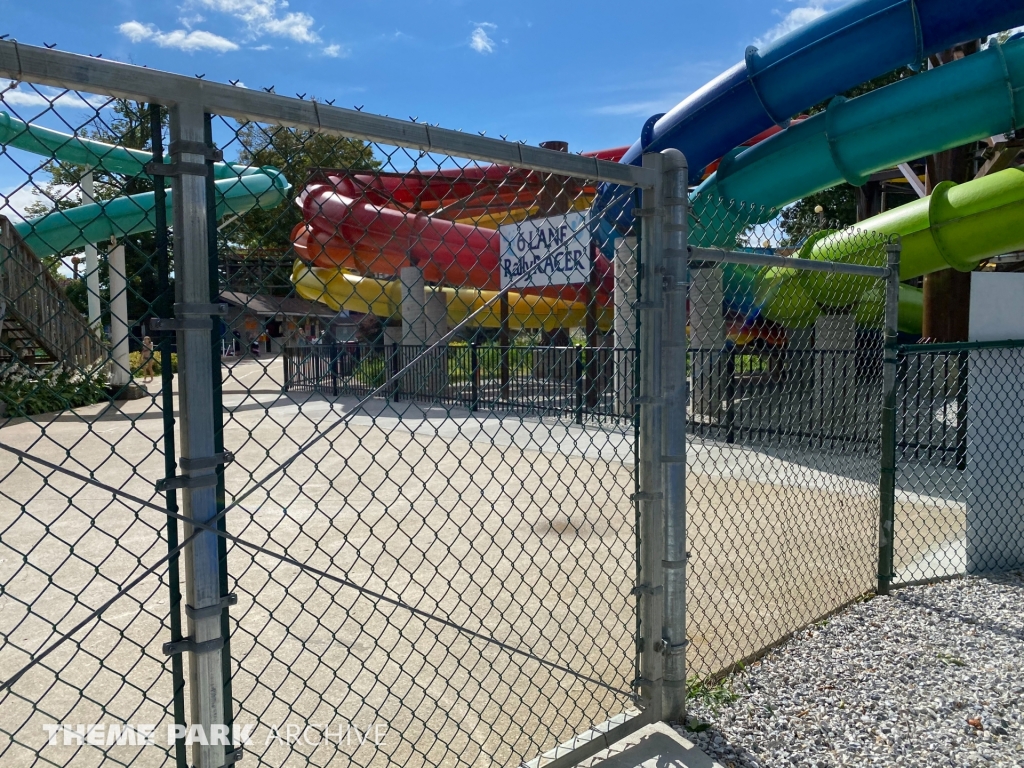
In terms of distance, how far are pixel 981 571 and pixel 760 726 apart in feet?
8.45

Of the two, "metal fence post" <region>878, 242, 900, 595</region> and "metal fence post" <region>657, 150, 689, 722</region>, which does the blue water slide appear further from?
"metal fence post" <region>657, 150, 689, 722</region>

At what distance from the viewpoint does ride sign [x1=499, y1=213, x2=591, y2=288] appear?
246 centimetres

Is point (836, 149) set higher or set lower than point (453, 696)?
higher

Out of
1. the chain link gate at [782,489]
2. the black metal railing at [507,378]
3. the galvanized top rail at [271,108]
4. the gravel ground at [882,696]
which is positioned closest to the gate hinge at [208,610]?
the galvanized top rail at [271,108]

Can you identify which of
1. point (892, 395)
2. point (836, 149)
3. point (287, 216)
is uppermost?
point (836, 149)

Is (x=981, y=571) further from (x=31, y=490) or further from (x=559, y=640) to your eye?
(x=31, y=490)

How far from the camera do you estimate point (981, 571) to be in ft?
14.8

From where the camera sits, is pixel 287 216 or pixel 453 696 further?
pixel 453 696

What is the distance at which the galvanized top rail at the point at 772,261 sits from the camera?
8.97 ft

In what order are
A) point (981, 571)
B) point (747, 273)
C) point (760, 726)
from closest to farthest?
1. point (760, 726)
2. point (981, 571)
3. point (747, 273)

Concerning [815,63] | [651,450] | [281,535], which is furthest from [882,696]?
[815,63]

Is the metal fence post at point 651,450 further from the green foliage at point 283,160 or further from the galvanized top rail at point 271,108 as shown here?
the green foliage at point 283,160

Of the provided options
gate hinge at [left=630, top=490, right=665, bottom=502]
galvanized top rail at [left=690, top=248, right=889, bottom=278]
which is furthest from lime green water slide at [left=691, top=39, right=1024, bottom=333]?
gate hinge at [left=630, top=490, right=665, bottom=502]

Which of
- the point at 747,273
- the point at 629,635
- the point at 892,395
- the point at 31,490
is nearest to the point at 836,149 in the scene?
the point at 747,273
